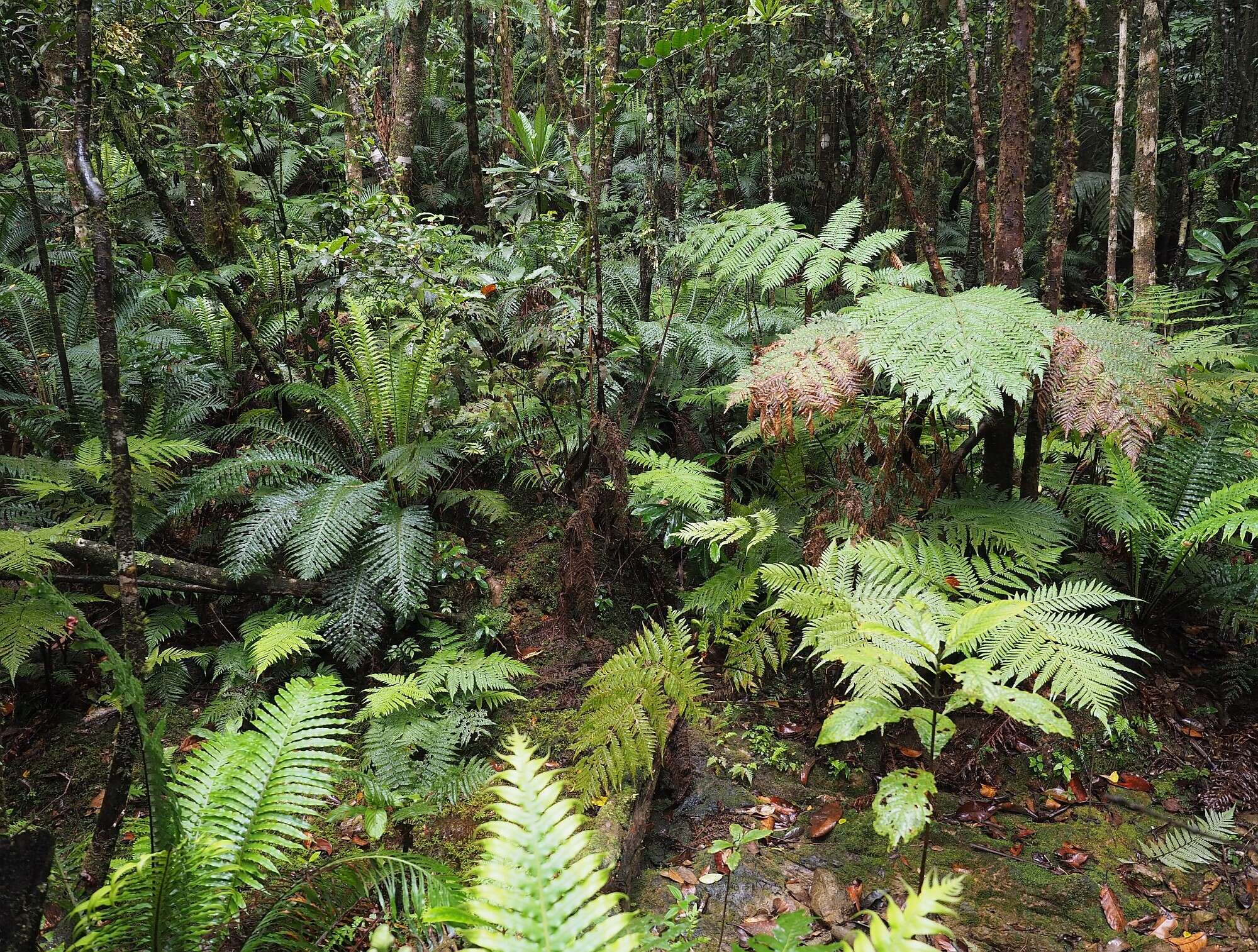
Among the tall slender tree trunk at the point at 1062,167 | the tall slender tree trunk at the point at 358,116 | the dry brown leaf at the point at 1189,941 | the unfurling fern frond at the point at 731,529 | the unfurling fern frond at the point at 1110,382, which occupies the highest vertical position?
the tall slender tree trunk at the point at 358,116

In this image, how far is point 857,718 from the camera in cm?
204

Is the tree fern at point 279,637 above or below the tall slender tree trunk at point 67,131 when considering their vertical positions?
below

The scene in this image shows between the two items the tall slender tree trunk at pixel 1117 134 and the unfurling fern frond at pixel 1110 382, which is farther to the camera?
the tall slender tree trunk at pixel 1117 134

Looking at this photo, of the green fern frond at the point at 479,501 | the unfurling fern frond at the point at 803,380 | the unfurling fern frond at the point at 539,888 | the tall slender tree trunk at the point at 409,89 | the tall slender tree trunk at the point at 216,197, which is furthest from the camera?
the tall slender tree trunk at the point at 409,89

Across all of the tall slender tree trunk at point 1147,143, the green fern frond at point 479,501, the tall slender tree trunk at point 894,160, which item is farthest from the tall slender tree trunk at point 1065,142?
the green fern frond at point 479,501

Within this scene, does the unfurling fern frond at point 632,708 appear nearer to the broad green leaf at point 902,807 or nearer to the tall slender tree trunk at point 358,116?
the broad green leaf at point 902,807

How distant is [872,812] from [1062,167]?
2884mm

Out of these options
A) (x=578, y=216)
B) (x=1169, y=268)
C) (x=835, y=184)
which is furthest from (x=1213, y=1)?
(x=578, y=216)

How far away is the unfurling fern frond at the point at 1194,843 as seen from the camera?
7.80 ft

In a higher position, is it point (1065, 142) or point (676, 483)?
point (1065, 142)

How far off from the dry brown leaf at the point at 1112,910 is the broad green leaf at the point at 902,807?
2.92ft

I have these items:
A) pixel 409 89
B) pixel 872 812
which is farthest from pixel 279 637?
pixel 409 89

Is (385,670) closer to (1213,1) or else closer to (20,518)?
(20,518)

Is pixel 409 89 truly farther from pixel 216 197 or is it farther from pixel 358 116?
pixel 216 197
